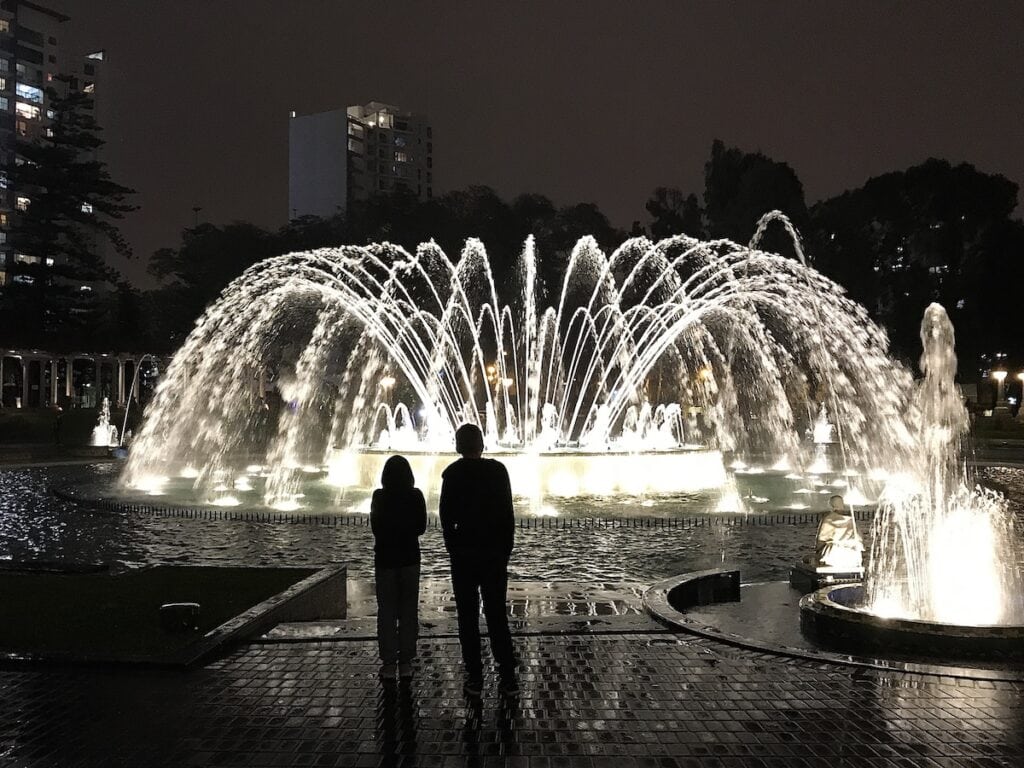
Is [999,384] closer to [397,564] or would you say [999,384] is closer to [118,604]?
[118,604]

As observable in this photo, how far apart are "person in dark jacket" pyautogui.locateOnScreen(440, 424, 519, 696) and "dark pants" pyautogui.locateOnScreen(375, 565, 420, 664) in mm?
414

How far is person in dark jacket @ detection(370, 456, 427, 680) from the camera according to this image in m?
7.30

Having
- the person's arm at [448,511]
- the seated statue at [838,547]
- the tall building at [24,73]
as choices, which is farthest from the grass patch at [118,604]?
the tall building at [24,73]

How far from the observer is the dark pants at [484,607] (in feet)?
23.2

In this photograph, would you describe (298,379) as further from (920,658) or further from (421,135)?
(421,135)

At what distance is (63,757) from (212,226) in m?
Answer: 57.9

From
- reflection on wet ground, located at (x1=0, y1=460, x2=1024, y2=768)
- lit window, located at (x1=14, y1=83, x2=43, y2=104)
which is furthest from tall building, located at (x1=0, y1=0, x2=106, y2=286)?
reflection on wet ground, located at (x1=0, y1=460, x2=1024, y2=768)

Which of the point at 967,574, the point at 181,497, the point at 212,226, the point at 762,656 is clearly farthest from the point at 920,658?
the point at 212,226

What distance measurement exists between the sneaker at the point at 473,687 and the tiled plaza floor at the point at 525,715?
0.28ft

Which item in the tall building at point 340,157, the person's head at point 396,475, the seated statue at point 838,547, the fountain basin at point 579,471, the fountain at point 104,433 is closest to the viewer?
the person's head at point 396,475

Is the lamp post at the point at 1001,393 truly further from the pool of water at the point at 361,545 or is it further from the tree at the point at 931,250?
the pool of water at the point at 361,545

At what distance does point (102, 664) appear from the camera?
7.71 metres

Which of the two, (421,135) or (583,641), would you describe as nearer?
(583,641)

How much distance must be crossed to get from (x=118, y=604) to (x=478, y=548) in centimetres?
453
